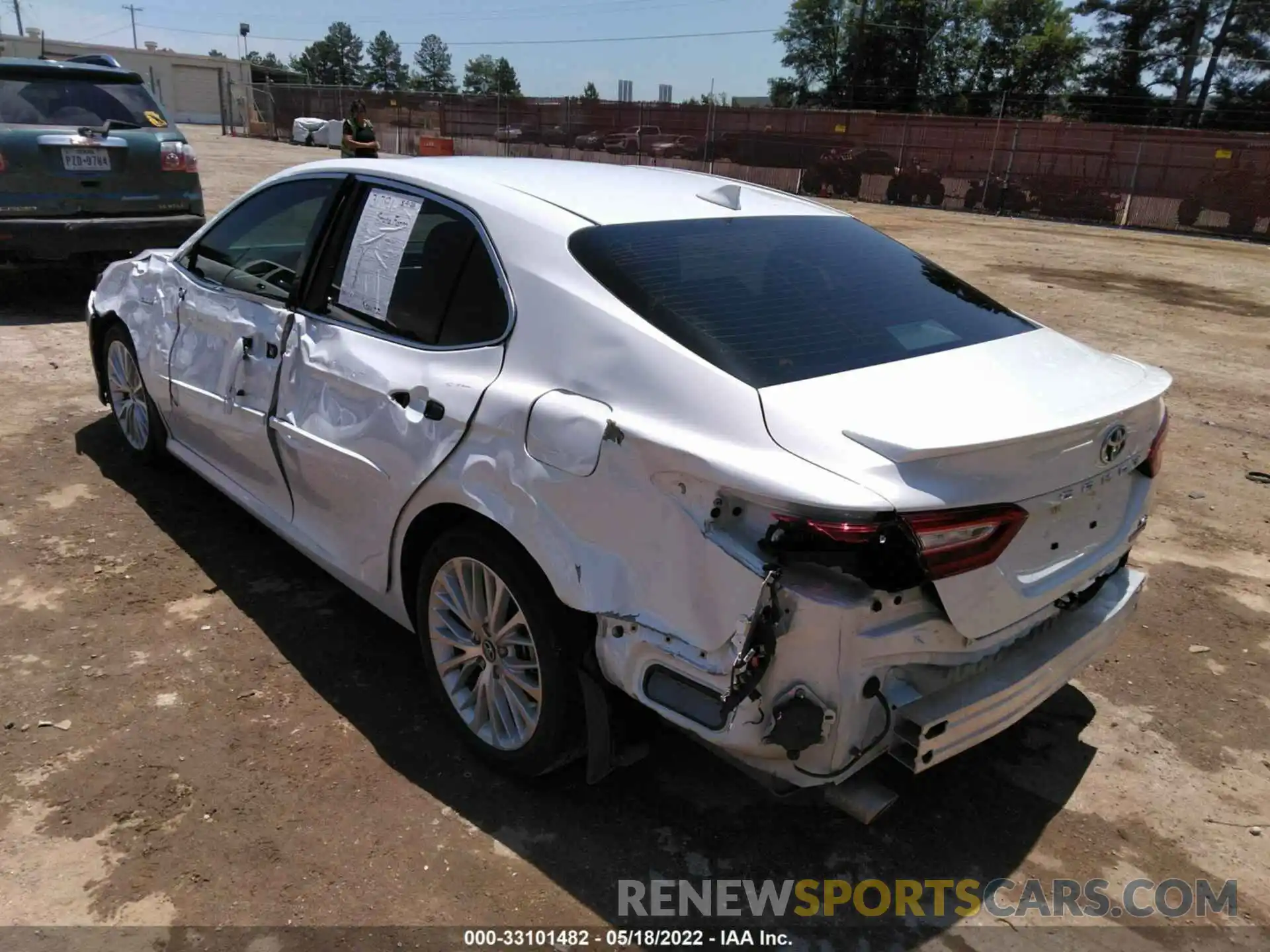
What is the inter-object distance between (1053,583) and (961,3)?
60.3 metres

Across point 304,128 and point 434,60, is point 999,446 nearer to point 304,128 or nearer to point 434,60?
point 304,128

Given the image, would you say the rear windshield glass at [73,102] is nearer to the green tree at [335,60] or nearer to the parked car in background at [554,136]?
the parked car in background at [554,136]

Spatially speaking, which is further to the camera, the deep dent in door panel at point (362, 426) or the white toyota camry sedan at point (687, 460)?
the deep dent in door panel at point (362, 426)

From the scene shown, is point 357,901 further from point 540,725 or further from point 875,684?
point 875,684

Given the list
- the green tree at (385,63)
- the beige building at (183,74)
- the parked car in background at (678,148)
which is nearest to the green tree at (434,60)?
the green tree at (385,63)

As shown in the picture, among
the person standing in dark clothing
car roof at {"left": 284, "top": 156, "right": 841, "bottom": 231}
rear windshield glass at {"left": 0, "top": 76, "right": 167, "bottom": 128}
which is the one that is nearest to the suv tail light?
rear windshield glass at {"left": 0, "top": 76, "right": 167, "bottom": 128}

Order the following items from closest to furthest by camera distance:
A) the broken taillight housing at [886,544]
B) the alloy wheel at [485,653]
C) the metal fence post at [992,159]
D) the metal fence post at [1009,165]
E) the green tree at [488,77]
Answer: the broken taillight housing at [886,544], the alloy wheel at [485,653], the metal fence post at [1009,165], the metal fence post at [992,159], the green tree at [488,77]

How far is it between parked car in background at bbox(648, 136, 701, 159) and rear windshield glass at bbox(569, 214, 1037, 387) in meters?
28.6

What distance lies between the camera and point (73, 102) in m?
7.87

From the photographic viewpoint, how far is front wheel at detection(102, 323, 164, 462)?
15.4ft

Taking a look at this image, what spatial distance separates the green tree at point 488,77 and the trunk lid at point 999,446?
108954 millimetres

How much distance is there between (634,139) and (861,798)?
3223cm

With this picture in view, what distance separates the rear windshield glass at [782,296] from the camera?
2.41 metres

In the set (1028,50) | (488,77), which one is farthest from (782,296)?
(488,77)
